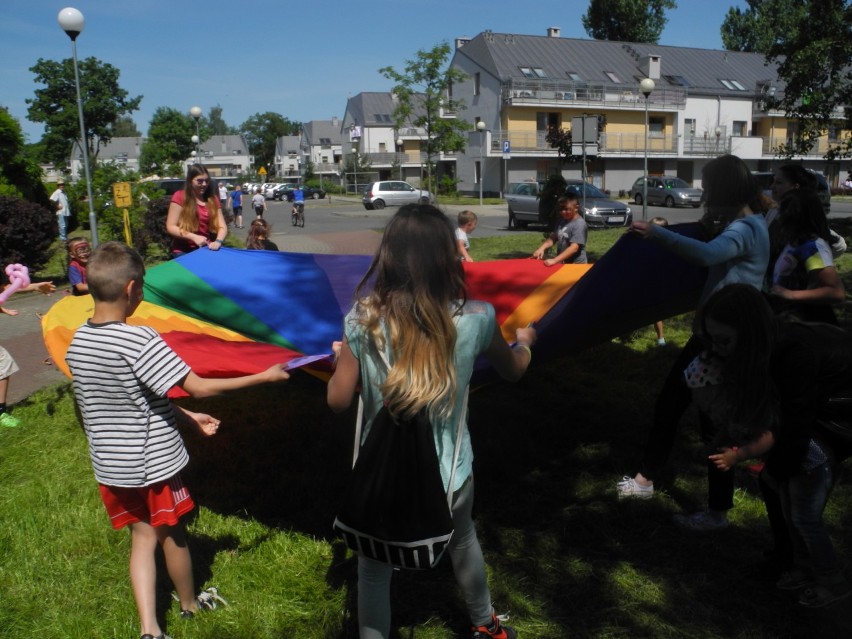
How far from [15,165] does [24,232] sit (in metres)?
4.04

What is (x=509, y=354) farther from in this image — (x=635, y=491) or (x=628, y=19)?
(x=628, y=19)

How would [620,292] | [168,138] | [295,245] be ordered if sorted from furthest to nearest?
[168,138] < [295,245] < [620,292]

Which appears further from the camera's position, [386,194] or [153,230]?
[386,194]

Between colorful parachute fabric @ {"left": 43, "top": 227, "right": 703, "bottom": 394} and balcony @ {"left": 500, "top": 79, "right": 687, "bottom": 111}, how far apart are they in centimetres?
3551

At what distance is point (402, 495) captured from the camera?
2033mm

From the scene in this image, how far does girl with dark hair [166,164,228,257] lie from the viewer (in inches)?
205

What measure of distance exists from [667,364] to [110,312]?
4699mm

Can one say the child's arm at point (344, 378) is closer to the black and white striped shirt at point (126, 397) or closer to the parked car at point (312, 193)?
the black and white striped shirt at point (126, 397)


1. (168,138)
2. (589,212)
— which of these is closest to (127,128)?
(168,138)

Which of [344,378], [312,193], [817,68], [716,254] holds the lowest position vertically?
[344,378]

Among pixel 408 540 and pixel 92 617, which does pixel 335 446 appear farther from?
pixel 408 540

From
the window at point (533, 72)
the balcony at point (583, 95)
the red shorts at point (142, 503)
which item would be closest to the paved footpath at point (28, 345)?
the red shorts at point (142, 503)

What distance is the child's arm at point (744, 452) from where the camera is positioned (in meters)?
2.47

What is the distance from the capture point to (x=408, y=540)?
2049 millimetres
